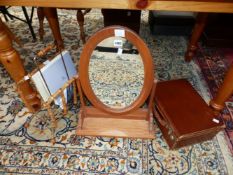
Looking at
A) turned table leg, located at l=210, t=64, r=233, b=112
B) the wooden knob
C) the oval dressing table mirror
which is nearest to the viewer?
the wooden knob

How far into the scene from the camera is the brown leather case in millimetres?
1012

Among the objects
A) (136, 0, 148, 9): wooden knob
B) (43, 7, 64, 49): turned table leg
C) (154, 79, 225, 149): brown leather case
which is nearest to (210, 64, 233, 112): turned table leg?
(154, 79, 225, 149): brown leather case

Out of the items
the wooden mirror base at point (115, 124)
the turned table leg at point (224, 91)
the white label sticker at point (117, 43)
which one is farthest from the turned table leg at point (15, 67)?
the turned table leg at point (224, 91)

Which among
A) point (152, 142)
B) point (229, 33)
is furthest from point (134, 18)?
point (152, 142)

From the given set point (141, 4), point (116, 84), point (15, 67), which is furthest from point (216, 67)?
point (15, 67)

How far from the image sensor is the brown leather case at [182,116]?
1.01 m

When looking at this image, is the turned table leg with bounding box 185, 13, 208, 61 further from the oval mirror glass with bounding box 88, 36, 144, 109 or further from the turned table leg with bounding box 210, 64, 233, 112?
the oval mirror glass with bounding box 88, 36, 144, 109

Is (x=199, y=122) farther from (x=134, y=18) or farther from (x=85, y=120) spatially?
(x=134, y=18)

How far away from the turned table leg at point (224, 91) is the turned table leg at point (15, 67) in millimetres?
1017

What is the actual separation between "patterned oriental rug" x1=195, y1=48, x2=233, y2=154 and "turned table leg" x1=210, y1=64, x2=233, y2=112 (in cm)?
19

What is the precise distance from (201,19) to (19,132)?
1.33m

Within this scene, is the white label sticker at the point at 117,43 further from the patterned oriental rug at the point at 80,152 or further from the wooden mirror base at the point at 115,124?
the patterned oriental rug at the point at 80,152

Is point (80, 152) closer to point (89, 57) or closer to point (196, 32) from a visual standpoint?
point (89, 57)

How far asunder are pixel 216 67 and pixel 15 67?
139 centimetres
